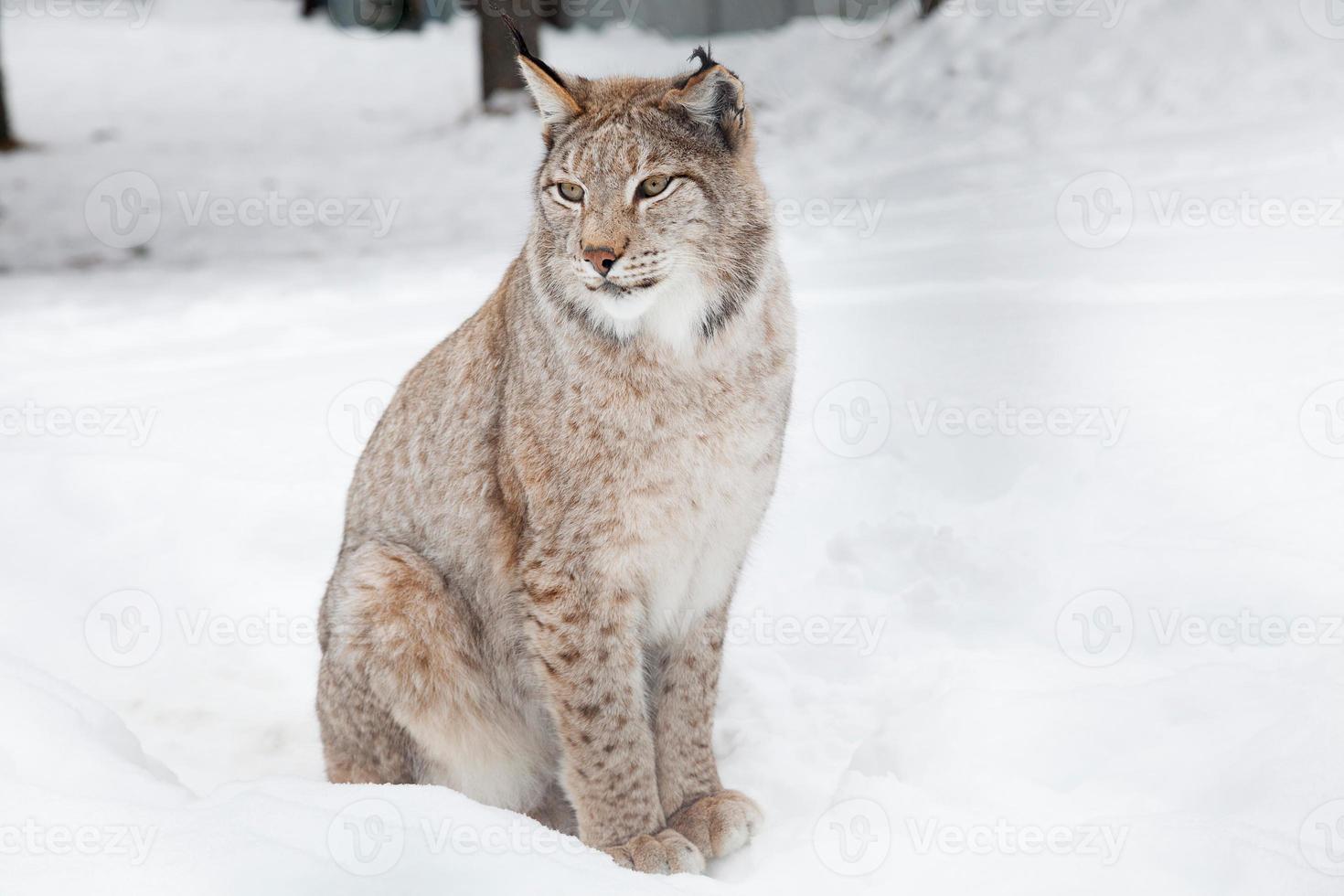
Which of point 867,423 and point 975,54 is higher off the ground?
point 975,54

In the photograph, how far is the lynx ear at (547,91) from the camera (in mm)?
3104

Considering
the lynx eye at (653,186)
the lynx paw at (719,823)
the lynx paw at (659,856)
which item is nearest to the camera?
the lynx eye at (653,186)

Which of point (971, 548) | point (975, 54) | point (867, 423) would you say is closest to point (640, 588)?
point (971, 548)

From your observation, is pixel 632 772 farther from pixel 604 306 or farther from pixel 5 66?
pixel 5 66

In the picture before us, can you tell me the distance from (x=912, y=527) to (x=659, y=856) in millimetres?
1664

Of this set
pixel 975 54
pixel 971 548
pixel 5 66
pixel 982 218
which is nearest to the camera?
pixel 971 548

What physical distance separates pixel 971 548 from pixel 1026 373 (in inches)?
45.6

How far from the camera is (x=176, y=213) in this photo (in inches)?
452

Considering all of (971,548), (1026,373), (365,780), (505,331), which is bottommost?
(365,780)

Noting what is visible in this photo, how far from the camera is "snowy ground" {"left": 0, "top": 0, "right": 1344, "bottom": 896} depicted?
9.07 ft

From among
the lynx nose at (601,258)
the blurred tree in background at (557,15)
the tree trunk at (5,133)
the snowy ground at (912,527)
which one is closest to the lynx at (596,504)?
the lynx nose at (601,258)

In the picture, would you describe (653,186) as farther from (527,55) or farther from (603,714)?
(603,714)

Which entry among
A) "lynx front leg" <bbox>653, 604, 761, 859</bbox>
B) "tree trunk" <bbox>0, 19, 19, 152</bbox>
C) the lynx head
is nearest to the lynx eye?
the lynx head

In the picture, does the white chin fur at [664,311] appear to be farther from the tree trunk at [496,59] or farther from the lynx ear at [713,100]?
the tree trunk at [496,59]
